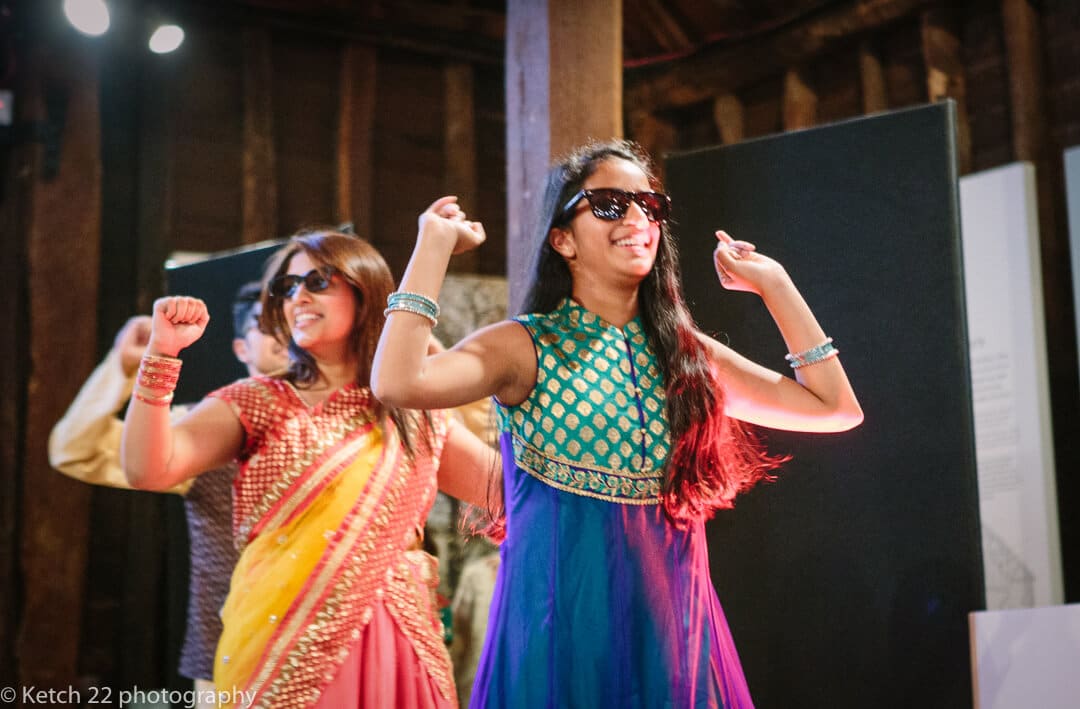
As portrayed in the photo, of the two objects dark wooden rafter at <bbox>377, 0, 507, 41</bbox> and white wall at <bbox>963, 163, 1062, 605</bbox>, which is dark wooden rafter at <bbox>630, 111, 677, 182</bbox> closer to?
dark wooden rafter at <bbox>377, 0, 507, 41</bbox>

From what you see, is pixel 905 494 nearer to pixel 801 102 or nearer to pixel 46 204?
pixel 801 102

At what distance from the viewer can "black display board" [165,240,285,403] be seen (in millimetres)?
3367

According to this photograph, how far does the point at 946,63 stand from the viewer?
4.71 metres

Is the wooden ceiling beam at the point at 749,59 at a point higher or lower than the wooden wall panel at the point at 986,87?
higher

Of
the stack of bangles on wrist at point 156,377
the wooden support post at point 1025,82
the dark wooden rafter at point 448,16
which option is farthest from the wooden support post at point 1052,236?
the stack of bangles on wrist at point 156,377

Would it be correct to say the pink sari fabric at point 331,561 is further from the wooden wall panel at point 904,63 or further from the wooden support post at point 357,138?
the wooden wall panel at point 904,63

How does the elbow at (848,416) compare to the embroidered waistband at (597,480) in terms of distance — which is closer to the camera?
the embroidered waistband at (597,480)

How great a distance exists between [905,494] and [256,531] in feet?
4.64

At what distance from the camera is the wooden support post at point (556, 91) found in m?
3.06

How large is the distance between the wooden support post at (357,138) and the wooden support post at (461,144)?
1.34 feet

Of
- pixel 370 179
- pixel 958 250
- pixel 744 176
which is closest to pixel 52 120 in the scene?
pixel 370 179

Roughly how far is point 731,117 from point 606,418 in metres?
4.07

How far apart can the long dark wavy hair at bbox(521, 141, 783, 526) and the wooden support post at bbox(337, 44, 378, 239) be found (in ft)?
11.7

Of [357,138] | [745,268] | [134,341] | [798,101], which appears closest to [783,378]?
[745,268]
